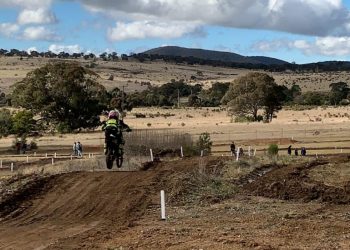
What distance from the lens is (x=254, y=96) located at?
93.2m

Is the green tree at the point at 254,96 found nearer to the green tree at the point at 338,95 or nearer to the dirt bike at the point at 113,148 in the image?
the green tree at the point at 338,95

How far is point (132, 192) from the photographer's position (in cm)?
1720

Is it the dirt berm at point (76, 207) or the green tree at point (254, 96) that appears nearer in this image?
the dirt berm at point (76, 207)

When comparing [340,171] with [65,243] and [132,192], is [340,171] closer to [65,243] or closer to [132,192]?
[132,192]

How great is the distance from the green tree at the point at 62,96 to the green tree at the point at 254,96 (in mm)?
26039

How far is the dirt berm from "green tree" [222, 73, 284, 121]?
237 ft

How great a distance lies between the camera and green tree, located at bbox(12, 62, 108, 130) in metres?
72.4

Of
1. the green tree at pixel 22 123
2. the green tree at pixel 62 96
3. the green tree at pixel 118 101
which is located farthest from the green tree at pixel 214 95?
the green tree at pixel 22 123

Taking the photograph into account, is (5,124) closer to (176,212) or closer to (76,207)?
(76,207)

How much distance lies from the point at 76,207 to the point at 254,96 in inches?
3090

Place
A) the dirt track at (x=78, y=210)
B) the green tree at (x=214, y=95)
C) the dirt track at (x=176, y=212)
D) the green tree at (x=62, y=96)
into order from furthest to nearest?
1. the green tree at (x=214, y=95)
2. the green tree at (x=62, y=96)
3. the dirt track at (x=78, y=210)
4. the dirt track at (x=176, y=212)

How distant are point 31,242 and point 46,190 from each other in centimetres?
680

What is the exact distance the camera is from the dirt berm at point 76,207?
12.3 metres

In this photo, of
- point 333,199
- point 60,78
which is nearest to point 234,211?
point 333,199
